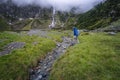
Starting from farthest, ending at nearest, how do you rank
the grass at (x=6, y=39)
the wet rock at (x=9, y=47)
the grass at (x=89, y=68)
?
the grass at (x=6, y=39) < the wet rock at (x=9, y=47) < the grass at (x=89, y=68)

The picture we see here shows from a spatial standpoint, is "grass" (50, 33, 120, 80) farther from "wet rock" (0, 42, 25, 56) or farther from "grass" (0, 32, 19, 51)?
"grass" (0, 32, 19, 51)

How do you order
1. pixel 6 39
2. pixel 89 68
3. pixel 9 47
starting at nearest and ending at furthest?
1. pixel 89 68
2. pixel 9 47
3. pixel 6 39

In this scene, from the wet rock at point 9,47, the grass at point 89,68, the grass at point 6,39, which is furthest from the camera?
the grass at point 6,39

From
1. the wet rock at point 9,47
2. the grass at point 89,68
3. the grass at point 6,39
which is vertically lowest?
the grass at point 89,68

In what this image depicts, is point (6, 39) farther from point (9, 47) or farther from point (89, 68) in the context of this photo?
point (89, 68)

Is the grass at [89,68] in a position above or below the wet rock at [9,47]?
below

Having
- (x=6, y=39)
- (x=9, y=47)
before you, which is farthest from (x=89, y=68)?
(x=6, y=39)

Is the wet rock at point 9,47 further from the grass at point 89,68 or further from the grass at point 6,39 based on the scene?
the grass at point 89,68

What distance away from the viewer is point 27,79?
80.3 feet

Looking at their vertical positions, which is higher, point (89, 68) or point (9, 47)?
point (9, 47)

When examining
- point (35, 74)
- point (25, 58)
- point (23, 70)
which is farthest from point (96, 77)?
point (25, 58)

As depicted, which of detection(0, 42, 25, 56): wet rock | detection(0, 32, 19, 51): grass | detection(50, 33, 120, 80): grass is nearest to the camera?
detection(50, 33, 120, 80): grass

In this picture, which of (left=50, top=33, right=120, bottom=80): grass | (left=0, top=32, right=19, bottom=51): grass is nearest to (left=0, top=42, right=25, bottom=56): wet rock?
(left=0, top=32, right=19, bottom=51): grass

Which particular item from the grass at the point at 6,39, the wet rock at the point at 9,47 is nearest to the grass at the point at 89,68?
the wet rock at the point at 9,47
